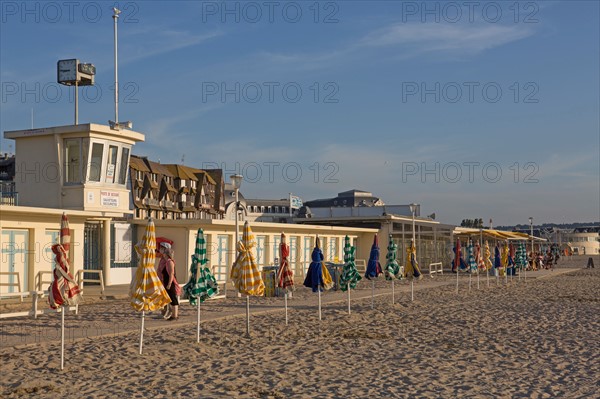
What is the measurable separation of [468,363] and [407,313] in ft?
24.6

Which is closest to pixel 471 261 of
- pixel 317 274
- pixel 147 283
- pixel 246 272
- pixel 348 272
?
pixel 348 272

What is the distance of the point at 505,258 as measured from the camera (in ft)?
112

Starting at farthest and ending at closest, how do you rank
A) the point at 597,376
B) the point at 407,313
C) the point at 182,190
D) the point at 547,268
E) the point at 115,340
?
the point at 182,190 < the point at 547,268 < the point at 407,313 < the point at 115,340 < the point at 597,376

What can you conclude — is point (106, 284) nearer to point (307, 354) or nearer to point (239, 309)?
point (239, 309)

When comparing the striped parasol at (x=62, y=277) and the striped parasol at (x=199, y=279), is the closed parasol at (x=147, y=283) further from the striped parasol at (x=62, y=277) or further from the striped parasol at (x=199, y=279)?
the striped parasol at (x=199, y=279)

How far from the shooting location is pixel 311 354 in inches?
486

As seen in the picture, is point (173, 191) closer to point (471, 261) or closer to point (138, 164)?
point (138, 164)

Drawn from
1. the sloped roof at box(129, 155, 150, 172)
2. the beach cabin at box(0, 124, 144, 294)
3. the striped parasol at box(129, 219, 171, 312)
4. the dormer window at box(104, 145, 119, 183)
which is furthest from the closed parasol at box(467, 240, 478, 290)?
the sloped roof at box(129, 155, 150, 172)

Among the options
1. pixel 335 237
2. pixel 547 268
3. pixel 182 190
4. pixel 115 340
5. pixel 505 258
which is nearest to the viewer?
pixel 115 340

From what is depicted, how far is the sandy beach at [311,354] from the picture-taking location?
9547 mm

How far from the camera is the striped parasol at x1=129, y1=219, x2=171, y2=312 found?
1225cm

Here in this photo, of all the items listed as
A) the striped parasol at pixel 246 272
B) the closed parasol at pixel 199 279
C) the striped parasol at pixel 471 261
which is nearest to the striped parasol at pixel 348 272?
the striped parasol at pixel 246 272

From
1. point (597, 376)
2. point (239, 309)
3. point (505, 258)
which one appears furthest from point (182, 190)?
point (597, 376)

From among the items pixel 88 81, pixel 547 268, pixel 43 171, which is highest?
pixel 88 81
